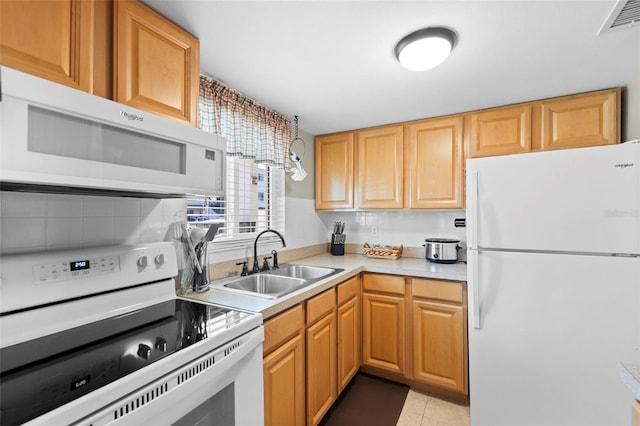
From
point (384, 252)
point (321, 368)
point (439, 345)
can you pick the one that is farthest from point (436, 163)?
point (321, 368)

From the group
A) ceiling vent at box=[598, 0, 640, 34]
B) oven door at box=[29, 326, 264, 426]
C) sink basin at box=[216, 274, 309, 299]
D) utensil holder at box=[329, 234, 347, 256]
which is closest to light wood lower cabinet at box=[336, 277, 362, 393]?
sink basin at box=[216, 274, 309, 299]

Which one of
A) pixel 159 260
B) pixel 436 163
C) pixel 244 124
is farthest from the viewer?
pixel 436 163

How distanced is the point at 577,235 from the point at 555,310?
0.40 meters

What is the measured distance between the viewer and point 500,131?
81.6 inches

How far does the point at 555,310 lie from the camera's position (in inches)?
56.1

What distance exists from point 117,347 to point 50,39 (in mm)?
929

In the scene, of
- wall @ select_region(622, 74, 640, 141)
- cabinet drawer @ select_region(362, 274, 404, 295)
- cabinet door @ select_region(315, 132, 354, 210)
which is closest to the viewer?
wall @ select_region(622, 74, 640, 141)

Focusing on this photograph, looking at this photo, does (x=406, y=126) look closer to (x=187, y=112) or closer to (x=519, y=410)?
(x=187, y=112)

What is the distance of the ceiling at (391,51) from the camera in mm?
1120

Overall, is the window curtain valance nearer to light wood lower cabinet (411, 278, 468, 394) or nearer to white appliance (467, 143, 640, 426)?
white appliance (467, 143, 640, 426)

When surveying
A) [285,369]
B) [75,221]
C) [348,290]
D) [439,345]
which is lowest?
[439,345]

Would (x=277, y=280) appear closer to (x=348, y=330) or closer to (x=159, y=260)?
(x=348, y=330)

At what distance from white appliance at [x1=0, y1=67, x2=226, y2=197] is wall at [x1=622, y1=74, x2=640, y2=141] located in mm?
2443

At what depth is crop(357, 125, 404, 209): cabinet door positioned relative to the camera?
7.99 ft
